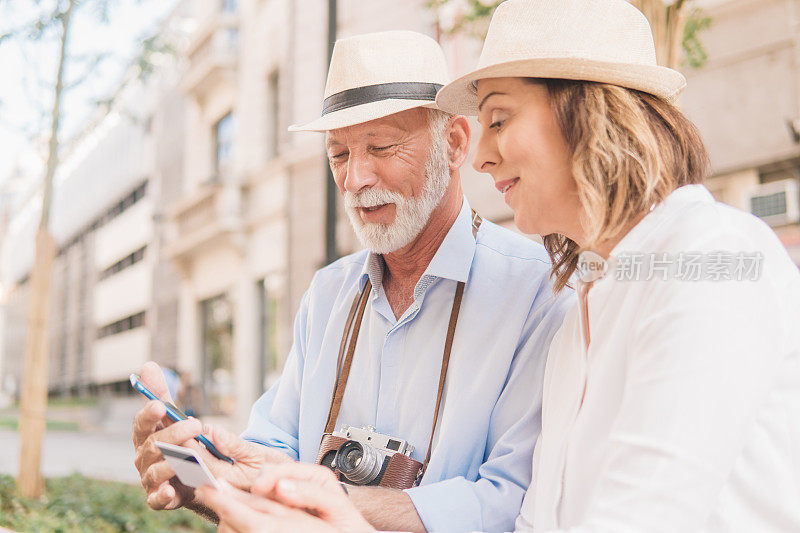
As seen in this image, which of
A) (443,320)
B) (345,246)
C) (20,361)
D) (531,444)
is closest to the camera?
(531,444)

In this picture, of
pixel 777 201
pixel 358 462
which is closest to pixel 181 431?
pixel 358 462

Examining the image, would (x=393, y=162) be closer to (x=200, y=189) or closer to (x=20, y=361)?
(x=200, y=189)

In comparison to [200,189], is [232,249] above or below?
below

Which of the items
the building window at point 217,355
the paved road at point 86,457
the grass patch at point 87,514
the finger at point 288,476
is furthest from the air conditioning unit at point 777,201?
the building window at point 217,355

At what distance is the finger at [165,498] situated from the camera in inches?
78.5

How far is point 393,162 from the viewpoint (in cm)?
242

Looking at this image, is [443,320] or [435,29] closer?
[443,320]

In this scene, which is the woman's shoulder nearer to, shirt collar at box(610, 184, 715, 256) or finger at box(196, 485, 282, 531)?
shirt collar at box(610, 184, 715, 256)

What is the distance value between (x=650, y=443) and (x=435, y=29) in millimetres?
10907

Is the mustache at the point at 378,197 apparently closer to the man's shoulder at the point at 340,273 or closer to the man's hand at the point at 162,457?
the man's shoulder at the point at 340,273

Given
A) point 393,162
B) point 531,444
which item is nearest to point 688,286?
point 531,444

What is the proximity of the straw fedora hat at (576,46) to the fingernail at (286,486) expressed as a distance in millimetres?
897

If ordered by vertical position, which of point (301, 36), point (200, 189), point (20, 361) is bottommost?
point (20, 361)

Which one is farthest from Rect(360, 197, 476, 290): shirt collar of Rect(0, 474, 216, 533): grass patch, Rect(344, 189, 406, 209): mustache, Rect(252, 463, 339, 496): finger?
Rect(0, 474, 216, 533): grass patch
